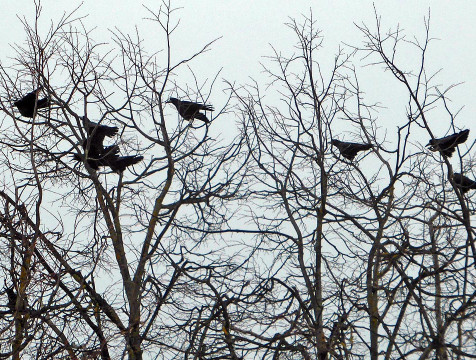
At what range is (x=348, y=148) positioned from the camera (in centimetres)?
888

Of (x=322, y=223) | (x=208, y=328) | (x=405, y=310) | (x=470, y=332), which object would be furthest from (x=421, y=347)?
(x=322, y=223)

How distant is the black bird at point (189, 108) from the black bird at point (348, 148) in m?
1.65

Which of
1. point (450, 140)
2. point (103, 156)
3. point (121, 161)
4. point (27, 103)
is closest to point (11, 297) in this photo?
point (27, 103)

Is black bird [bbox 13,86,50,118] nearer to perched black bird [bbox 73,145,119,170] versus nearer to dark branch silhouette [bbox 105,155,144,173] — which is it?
perched black bird [bbox 73,145,119,170]

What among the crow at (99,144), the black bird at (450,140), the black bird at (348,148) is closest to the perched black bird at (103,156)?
the crow at (99,144)

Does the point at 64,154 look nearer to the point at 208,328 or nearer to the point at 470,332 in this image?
the point at 208,328

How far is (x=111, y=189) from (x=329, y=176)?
2.83 m

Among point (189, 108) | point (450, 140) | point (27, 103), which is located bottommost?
point (450, 140)

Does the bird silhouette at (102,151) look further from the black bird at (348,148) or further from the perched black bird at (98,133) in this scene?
the black bird at (348,148)

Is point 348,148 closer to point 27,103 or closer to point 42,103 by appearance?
point 42,103

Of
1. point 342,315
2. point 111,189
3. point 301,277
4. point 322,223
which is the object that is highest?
point 111,189

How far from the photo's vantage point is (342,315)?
23.3 ft

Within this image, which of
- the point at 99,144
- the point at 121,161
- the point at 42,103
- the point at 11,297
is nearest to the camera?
the point at 11,297

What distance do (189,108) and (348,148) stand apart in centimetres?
203
